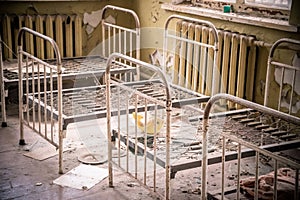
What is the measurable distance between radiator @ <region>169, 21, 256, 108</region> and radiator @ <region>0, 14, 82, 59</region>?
1325 millimetres

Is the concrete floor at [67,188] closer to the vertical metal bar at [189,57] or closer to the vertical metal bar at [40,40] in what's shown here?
the vertical metal bar at [189,57]

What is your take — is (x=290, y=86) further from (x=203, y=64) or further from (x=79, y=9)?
(x=79, y=9)

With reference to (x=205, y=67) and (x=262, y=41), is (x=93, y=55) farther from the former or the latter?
(x=262, y=41)

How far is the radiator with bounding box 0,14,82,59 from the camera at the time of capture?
526 cm

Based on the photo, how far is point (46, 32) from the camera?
5.40m

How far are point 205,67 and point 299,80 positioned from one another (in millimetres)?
1202

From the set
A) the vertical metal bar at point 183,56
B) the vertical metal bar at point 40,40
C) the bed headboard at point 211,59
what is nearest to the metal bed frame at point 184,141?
the bed headboard at point 211,59

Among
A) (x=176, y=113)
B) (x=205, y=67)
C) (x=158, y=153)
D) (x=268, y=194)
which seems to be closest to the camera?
(x=268, y=194)

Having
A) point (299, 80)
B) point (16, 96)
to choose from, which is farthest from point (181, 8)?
point (16, 96)

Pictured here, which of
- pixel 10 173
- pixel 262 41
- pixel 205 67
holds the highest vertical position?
pixel 262 41

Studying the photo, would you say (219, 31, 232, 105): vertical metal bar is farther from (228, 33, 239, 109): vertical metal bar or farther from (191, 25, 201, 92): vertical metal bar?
(191, 25, 201, 92): vertical metal bar

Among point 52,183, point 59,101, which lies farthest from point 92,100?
point 52,183

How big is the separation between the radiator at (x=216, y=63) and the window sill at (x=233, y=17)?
0.42 ft

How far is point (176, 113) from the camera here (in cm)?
430
